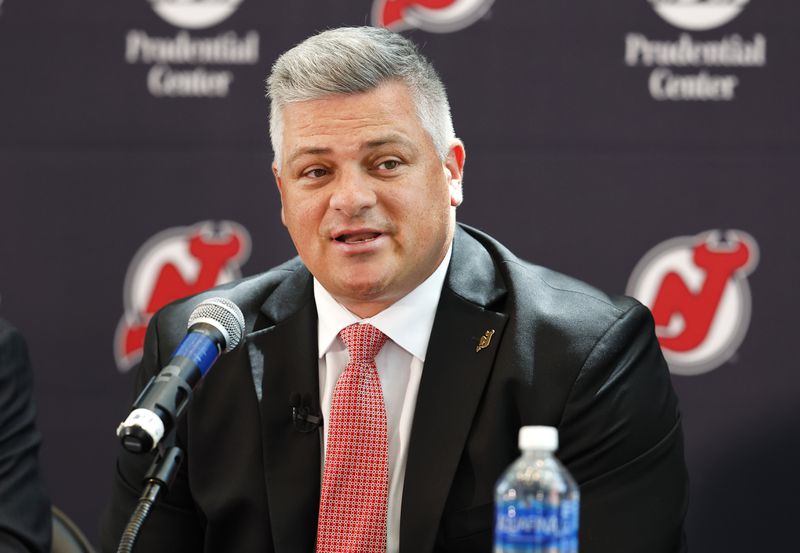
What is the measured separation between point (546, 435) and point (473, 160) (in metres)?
1.92

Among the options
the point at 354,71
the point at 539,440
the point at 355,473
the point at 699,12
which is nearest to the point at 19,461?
the point at 355,473

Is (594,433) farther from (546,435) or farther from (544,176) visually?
(544,176)

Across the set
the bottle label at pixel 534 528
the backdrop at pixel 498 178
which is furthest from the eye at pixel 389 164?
the backdrop at pixel 498 178

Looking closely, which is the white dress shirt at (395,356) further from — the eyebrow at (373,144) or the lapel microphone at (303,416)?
the eyebrow at (373,144)

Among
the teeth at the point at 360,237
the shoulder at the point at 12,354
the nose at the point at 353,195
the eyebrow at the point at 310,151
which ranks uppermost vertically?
the eyebrow at the point at 310,151

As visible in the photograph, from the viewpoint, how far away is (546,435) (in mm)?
1579

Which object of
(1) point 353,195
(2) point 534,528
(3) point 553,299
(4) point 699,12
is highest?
(4) point 699,12

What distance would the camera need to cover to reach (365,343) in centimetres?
239

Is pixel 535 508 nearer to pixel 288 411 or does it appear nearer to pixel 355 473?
pixel 355 473

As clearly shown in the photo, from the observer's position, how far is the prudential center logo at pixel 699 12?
3352mm

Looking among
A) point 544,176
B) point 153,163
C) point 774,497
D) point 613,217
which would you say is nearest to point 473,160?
point 544,176

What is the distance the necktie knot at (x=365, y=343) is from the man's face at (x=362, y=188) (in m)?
0.07

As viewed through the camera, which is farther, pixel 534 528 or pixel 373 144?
pixel 373 144

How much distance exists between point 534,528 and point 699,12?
7.34 feet
